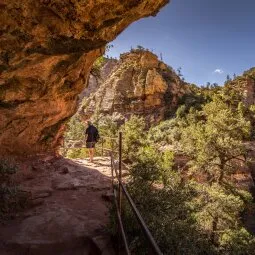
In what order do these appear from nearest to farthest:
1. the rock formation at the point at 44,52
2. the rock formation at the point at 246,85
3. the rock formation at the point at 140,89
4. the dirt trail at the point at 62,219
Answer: the dirt trail at the point at 62,219 < the rock formation at the point at 44,52 < the rock formation at the point at 140,89 < the rock formation at the point at 246,85

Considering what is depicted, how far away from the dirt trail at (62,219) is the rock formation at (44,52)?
7.02ft

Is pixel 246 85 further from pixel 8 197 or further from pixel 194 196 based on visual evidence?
pixel 8 197

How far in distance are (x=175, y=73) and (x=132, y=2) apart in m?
43.8

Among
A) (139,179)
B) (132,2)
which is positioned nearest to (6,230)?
(139,179)

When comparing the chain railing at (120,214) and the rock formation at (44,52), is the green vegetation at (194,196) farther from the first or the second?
the rock formation at (44,52)

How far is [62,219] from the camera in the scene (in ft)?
24.0

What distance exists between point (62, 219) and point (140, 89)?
41.0m

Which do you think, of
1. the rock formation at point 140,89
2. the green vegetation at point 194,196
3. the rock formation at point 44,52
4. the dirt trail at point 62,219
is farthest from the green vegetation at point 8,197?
the rock formation at point 140,89

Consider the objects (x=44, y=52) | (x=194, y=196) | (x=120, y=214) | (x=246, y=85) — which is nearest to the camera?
(x=120, y=214)

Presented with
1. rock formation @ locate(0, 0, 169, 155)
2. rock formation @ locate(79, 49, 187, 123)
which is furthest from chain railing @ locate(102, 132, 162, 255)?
rock formation @ locate(79, 49, 187, 123)

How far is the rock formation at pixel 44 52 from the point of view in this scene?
7.70 meters

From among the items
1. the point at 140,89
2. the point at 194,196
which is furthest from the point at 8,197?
the point at 140,89

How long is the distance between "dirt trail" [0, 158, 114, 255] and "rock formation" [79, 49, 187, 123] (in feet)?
110

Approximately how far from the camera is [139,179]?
8.43 meters
